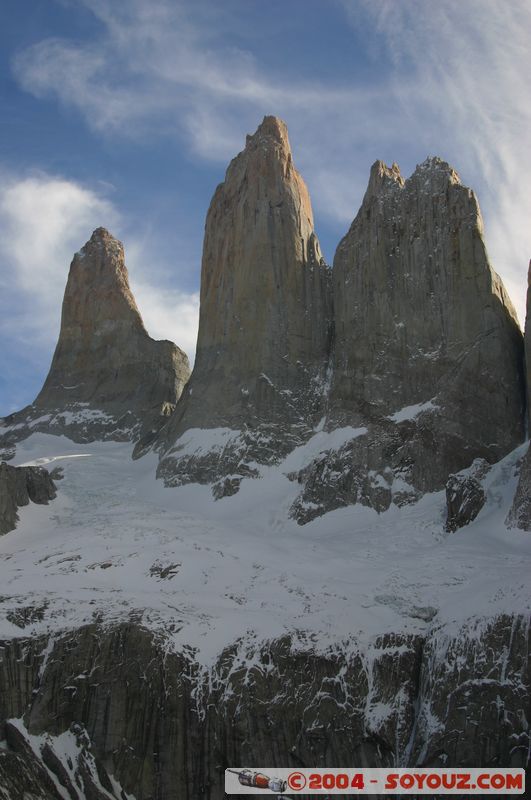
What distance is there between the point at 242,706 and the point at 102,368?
172 feet

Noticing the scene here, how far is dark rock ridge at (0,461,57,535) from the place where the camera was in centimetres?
6475

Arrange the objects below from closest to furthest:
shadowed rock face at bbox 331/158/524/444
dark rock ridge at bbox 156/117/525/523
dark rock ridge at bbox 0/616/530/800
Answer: dark rock ridge at bbox 0/616/530/800, dark rock ridge at bbox 156/117/525/523, shadowed rock face at bbox 331/158/524/444

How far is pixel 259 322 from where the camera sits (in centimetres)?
7450

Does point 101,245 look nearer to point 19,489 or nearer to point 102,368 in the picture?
point 102,368

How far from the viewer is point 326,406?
230 feet

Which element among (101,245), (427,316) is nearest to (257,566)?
(427,316)

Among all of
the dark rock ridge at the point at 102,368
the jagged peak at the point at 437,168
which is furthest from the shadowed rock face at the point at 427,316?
the dark rock ridge at the point at 102,368

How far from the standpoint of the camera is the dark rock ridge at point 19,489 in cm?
6475

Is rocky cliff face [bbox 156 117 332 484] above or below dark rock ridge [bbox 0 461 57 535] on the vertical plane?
above

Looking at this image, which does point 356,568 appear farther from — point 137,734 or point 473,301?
point 473,301

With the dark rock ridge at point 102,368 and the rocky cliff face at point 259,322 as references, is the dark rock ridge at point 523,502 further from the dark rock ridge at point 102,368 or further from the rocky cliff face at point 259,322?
the dark rock ridge at point 102,368

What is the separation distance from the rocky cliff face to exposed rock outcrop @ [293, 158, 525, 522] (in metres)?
2.43

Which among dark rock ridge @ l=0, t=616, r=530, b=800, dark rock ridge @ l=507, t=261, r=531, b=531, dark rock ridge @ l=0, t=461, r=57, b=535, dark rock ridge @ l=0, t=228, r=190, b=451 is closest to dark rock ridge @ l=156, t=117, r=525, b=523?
dark rock ridge @ l=507, t=261, r=531, b=531

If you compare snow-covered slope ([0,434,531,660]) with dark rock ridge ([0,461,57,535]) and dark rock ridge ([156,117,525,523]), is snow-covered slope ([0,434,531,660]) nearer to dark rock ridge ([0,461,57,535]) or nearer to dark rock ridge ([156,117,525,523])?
dark rock ridge ([0,461,57,535])
